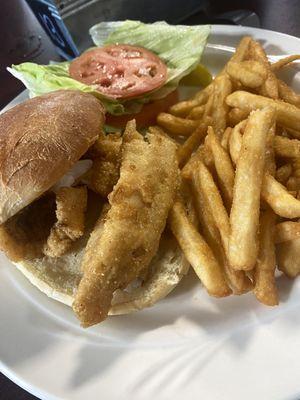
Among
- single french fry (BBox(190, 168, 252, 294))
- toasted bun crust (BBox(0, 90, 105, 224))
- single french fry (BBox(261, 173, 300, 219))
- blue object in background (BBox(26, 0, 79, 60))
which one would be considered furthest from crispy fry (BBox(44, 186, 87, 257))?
blue object in background (BBox(26, 0, 79, 60))

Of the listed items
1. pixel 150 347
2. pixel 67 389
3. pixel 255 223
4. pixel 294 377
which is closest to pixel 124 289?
pixel 150 347

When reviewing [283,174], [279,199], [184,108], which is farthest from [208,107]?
[279,199]

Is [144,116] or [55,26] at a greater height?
[55,26]

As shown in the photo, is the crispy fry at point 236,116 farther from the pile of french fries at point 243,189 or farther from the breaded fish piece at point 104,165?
the breaded fish piece at point 104,165

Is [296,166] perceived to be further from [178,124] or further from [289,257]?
[178,124]

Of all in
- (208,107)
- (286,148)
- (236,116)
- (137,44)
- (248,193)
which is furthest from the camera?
(137,44)

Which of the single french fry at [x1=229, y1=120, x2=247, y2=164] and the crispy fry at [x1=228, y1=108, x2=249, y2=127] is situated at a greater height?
the single french fry at [x1=229, y1=120, x2=247, y2=164]

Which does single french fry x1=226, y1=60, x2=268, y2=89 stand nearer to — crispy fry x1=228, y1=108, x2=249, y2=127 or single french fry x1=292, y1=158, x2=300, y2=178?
crispy fry x1=228, y1=108, x2=249, y2=127
